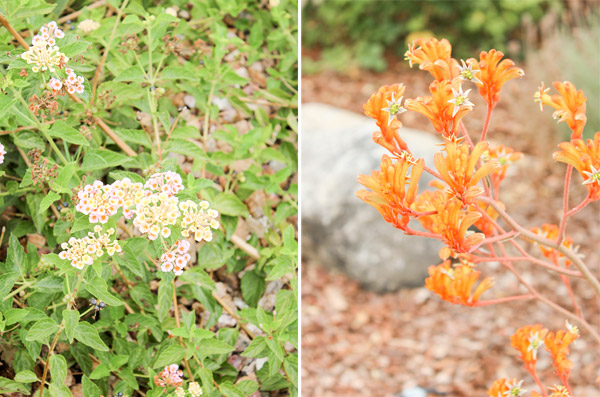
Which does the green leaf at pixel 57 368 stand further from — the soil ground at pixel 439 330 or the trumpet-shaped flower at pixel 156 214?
the soil ground at pixel 439 330

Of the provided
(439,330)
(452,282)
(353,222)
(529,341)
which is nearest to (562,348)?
(529,341)

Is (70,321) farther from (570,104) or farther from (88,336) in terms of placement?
(570,104)

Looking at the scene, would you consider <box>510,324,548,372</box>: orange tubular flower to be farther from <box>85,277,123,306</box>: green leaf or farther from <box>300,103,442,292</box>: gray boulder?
<box>300,103,442,292</box>: gray boulder

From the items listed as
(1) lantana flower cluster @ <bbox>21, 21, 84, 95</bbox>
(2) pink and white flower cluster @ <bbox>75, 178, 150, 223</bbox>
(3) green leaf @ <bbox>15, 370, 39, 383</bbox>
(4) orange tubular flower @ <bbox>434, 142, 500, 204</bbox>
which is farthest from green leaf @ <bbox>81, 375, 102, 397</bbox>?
(4) orange tubular flower @ <bbox>434, 142, 500, 204</bbox>

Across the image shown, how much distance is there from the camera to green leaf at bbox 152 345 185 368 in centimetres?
149

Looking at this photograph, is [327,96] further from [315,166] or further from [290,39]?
[290,39]

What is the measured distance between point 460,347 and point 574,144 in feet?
5.94

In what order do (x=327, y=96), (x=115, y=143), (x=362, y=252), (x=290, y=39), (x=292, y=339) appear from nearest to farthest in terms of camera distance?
1. (x=292, y=339)
2. (x=115, y=143)
3. (x=290, y=39)
4. (x=362, y=252)
5. (x=327, y=96)

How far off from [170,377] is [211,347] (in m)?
0.12

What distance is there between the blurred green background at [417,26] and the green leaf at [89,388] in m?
4.01

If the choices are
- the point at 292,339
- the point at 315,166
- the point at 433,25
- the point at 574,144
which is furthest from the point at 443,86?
the point at 433,25

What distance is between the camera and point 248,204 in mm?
2117

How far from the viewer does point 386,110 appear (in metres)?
1.06

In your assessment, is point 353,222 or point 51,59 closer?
point 51,59
